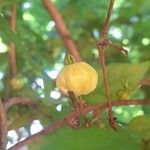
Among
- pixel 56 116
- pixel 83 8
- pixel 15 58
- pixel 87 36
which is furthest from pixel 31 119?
pixel 83 8

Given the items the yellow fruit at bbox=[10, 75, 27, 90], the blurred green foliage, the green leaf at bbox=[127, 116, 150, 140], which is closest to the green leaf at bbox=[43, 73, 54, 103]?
the blurred green foliage

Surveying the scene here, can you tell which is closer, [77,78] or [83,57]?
[77,78]

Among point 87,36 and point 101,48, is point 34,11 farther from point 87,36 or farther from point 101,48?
point 101,48

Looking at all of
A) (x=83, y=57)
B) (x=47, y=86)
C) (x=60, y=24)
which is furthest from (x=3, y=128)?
(x=83, y=57)

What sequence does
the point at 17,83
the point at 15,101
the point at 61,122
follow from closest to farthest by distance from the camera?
the point at 61,122 → the point at 15,101 → the point at 17,83

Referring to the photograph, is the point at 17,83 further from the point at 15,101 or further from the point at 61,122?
the point at 61,122

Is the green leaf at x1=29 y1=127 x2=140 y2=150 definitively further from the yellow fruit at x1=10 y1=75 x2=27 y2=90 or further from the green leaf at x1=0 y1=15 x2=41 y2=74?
the yellow fruit at x1=10 y1=75 x2=27 y2=90

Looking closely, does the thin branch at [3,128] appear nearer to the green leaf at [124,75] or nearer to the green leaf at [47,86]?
the green leaf at [47,86]
